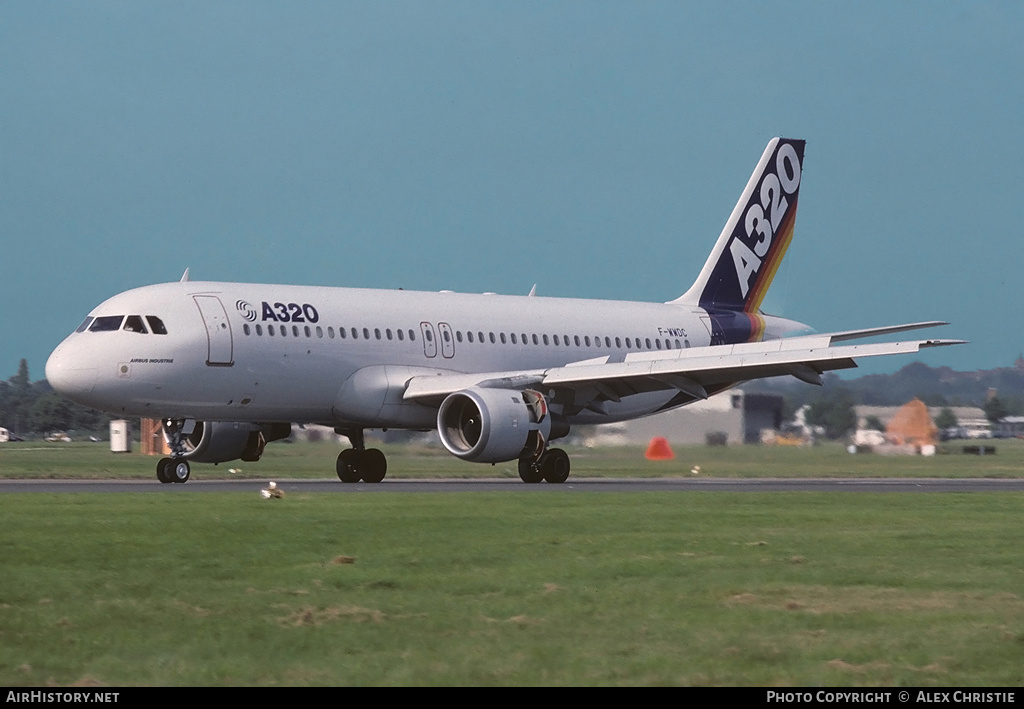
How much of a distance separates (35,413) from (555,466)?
5785 centimetres

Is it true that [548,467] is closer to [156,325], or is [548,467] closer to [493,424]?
[493,424]

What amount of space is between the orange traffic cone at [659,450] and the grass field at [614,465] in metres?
0.20

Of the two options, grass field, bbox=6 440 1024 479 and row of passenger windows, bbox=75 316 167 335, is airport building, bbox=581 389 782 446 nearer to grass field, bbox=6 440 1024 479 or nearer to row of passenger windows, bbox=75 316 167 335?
grass field, bbox=6 440 1024 479

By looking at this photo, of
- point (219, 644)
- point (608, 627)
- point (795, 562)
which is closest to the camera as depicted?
point (219, 644)

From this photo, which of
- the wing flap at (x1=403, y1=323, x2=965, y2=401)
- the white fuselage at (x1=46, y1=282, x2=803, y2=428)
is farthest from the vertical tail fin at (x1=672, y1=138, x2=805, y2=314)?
the wing flap at (x1=403, y1=323, x2=965, y2=401)

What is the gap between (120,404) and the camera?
29344 mm

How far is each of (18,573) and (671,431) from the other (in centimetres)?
2732

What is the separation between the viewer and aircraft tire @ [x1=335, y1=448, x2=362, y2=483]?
112 feet

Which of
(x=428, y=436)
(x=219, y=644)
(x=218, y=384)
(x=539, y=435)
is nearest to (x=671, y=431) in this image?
(x=428, y=436)

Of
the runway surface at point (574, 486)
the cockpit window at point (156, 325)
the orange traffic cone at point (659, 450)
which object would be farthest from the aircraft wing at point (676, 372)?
the cockpit window at point (156, 325)

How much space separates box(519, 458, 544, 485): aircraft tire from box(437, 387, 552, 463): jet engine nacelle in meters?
0.42

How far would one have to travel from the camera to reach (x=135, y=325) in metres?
29.7

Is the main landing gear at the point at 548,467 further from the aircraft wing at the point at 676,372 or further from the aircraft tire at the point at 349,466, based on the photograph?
the aircraft tire at the point at 349,466

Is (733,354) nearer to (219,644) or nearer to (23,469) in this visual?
(23,469)
